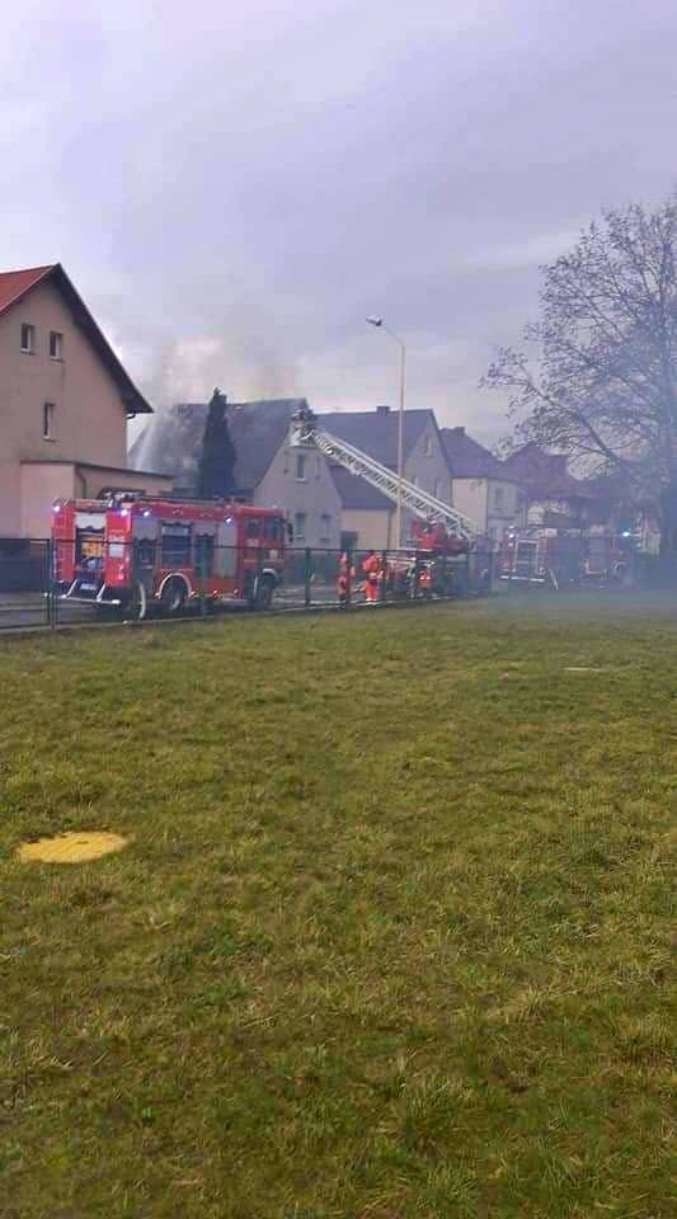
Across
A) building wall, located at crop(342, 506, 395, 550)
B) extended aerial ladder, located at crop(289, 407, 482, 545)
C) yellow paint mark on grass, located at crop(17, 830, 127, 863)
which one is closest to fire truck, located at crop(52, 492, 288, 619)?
yellow paint mark on grass, located at crop(17, 830, 127, 863)

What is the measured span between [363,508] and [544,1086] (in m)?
54.2

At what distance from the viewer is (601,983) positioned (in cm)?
366

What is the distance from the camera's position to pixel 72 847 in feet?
16.8

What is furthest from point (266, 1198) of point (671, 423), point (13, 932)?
point (671, 423)

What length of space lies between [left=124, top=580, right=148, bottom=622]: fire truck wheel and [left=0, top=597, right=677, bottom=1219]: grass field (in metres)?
11.2

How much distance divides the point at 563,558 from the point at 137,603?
25.6m

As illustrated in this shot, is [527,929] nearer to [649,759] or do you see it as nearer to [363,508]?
[649,759]

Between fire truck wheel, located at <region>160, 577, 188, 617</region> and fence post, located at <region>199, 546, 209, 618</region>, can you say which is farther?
fire truck wheel, located at <region>160, 577, 188, 617</region>

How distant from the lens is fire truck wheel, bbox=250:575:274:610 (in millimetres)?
22469

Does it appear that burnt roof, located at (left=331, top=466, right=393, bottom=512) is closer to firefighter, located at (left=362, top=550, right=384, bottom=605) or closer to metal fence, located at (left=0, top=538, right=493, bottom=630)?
metal fence, located at (left=0, top=538, right=493, bottom=630)

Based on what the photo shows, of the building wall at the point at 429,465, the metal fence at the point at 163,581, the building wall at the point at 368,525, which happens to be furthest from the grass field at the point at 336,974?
the building wall at the point at 429,465

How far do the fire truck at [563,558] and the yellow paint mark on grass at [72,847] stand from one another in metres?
33.9

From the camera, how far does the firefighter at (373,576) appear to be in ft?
84.7

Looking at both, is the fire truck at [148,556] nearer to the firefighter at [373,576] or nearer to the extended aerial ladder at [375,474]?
the firefighter at [373,576]
